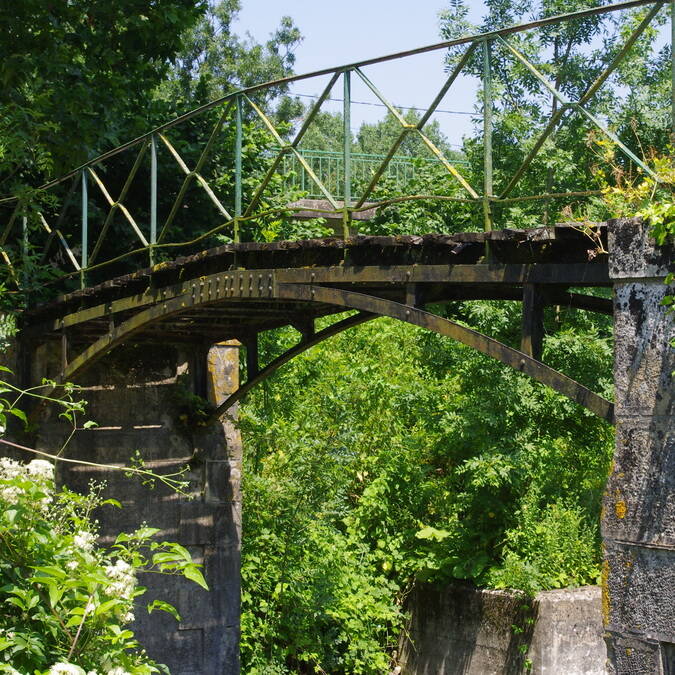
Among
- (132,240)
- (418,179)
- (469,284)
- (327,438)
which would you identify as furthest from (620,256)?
(418,179)

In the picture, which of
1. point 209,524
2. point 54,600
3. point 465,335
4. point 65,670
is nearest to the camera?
point 65,670

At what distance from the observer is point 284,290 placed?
734 centimetres

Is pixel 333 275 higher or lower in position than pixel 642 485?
higher

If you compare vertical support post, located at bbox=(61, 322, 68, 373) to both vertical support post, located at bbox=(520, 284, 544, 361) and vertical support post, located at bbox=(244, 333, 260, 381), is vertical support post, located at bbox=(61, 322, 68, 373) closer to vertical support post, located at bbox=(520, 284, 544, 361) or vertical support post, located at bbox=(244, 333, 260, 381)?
vertical support post, located at bbox=(244, 333, 260, 381)

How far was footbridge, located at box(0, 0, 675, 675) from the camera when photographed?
4863 millimetres

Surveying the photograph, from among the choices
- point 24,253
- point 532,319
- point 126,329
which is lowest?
point 532,319

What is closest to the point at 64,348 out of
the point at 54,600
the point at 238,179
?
the point at 238,179

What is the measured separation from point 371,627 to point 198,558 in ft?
11.2

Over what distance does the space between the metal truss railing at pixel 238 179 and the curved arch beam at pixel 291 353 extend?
1.04 m

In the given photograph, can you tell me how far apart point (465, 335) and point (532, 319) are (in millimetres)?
506

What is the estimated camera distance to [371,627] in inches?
559

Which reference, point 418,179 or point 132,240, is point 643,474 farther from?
point 418,179

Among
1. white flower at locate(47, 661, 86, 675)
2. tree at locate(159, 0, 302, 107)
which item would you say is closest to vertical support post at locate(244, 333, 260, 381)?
white flower at locate(47, 661, 86, 675)

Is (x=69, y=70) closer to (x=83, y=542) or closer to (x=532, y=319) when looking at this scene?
(x=532, y=319)
